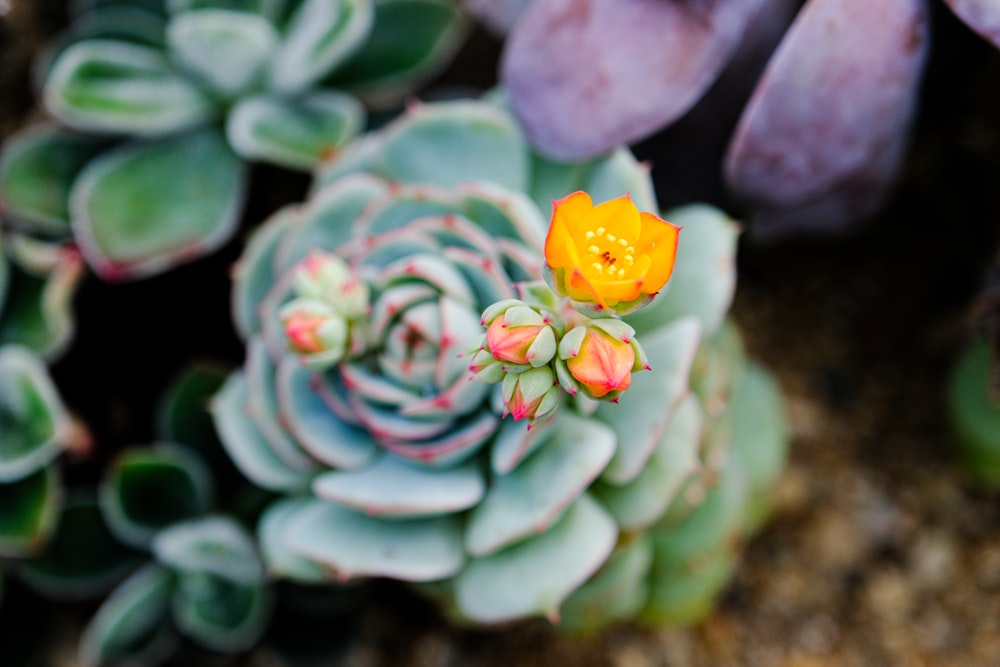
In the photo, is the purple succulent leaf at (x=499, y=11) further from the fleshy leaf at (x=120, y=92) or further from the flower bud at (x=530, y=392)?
the flower bud at (x=530, y=392)

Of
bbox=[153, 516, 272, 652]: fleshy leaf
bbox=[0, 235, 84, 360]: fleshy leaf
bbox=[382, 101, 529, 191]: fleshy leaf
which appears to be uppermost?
bbox=[382, 101, 529, 191]: fleshy leaf

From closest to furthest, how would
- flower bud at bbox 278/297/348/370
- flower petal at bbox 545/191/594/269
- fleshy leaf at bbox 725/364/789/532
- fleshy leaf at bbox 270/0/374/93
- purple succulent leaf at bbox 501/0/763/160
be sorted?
flower petal at bbox 545/191/594/269 → flower bud at bbox 278/297/348/370 → purple succulent leaf at bbox 501/0/763/160 → fleshy leaf at bbox 270/0/374/93 → fleshy leaf at bbox 725/364/789/532

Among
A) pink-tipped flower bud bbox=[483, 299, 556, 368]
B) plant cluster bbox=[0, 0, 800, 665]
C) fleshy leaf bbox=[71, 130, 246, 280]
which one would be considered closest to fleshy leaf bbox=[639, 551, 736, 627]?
plant cluster bbox=[0, 0, 800, 665]

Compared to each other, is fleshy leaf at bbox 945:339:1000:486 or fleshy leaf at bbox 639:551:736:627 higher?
fleshy leaf at bbox 945:339:1000:486

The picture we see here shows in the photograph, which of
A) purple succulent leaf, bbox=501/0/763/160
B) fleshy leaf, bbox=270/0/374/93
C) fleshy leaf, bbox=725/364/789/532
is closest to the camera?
purple succulent leaf, bbox=501/0/763/160

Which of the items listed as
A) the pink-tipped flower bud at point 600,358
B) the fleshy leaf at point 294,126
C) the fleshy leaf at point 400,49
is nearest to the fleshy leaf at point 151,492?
the fleshy leaf at point 294,126

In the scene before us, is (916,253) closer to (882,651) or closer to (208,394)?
(882,651)

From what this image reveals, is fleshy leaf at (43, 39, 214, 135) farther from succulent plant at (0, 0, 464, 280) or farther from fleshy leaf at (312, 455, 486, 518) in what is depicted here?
fleshy leaf at (312, 455, 486, 518)

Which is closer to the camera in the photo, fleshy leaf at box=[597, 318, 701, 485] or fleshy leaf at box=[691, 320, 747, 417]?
fleshy leaf at box=[597, 318, 701, 485]
